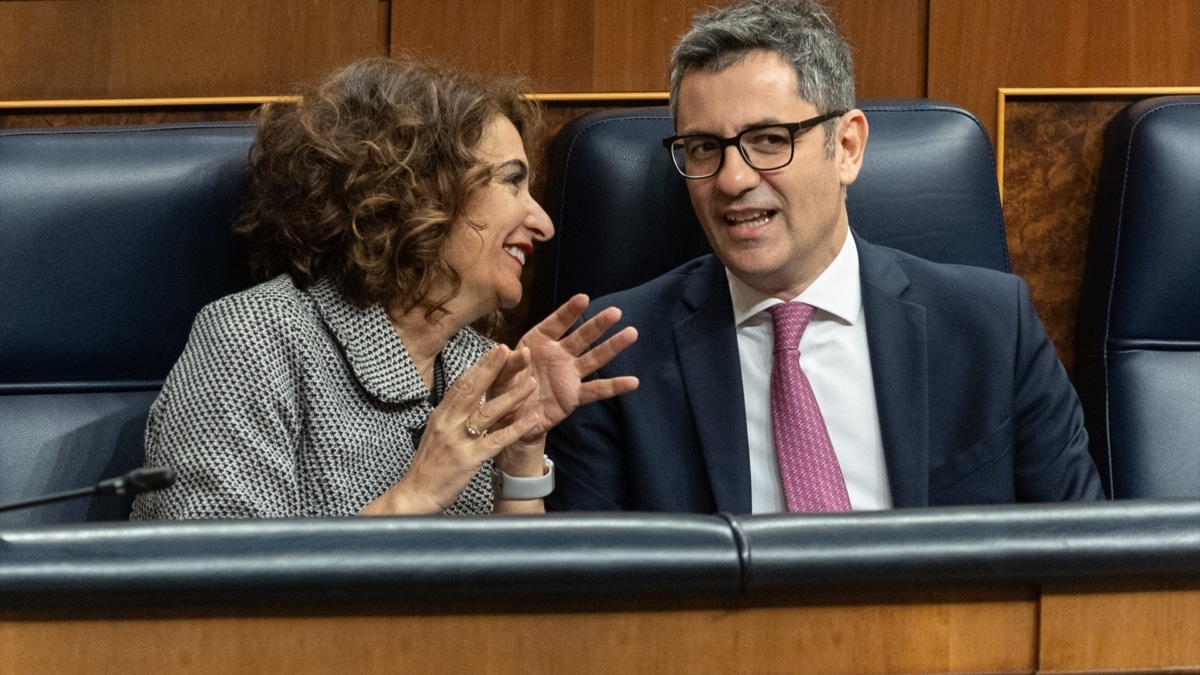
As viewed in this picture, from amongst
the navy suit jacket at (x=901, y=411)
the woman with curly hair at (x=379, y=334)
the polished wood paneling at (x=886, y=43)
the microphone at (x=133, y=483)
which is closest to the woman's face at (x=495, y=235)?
the woman with curly hair at (x=379, y=334)

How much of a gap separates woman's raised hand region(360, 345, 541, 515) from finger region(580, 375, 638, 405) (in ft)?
0.18

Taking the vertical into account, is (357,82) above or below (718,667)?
above

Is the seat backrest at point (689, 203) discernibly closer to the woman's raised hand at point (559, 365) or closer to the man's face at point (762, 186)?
the man's face at point (762, 186)

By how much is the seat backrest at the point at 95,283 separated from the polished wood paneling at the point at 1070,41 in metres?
0.97

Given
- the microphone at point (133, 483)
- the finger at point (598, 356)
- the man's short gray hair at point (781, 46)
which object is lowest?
the finger at point (598, 356)

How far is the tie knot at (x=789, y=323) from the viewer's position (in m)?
1.46

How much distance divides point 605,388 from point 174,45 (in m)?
0.91

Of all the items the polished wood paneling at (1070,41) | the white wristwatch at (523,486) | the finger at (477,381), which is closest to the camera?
the finger at (477,381)

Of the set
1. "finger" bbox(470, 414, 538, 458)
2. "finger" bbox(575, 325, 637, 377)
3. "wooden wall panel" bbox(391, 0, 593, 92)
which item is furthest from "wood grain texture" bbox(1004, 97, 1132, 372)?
"finger" bbox(470, 414, 538, 458)

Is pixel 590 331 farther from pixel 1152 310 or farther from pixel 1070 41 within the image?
pixel 1070 41

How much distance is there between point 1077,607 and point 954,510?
80 millimetres

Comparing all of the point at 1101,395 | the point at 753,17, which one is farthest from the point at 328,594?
the point at 1101,395

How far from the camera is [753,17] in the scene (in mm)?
1480

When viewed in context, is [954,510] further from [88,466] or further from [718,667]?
[88,466]
